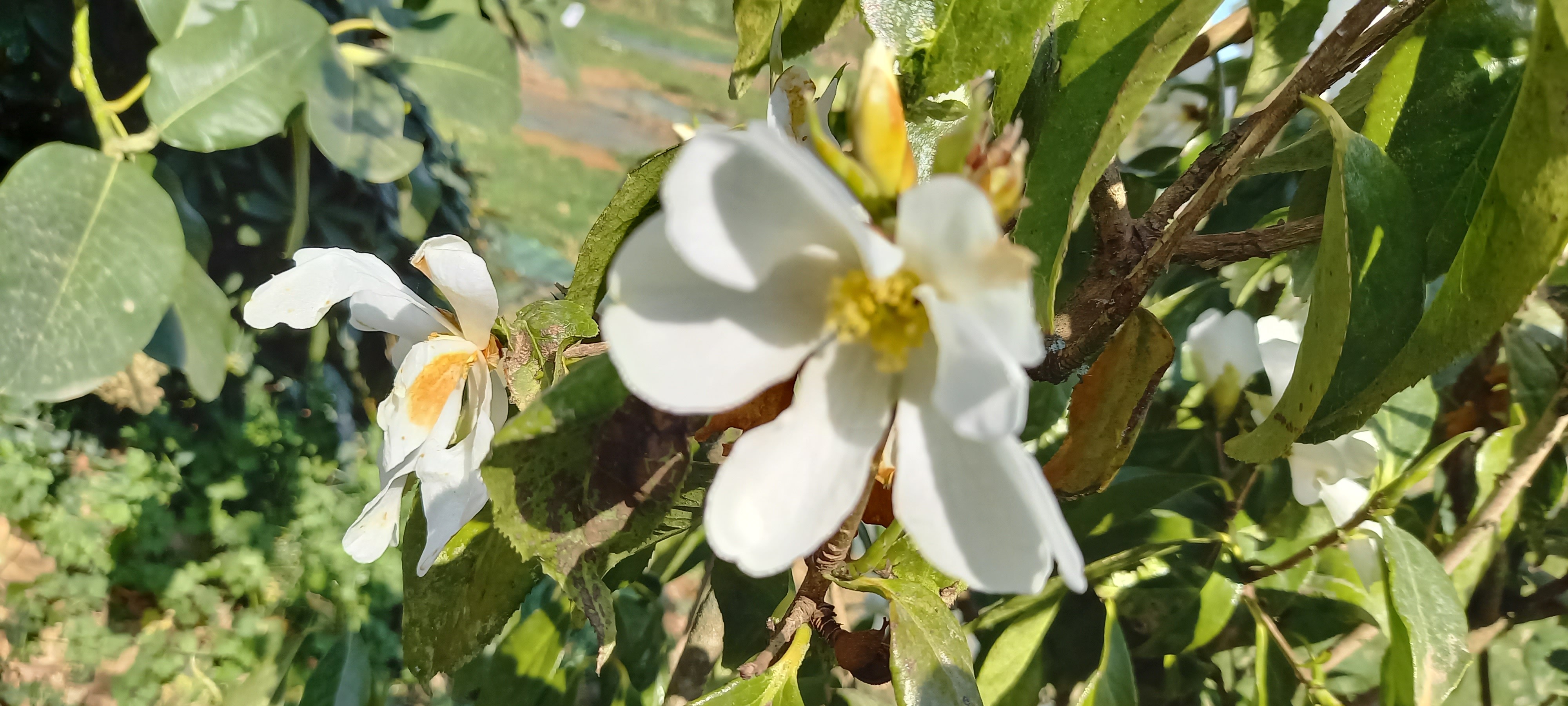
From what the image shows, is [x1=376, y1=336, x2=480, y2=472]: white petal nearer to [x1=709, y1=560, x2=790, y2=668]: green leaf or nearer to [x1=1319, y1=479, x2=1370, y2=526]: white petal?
[x1=709, y1=560, x2=790, y2=668]: green leaf

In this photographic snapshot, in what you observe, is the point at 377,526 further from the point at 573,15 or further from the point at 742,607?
the point at 573,15

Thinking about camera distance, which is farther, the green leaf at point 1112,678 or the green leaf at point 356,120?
the green leaf at point 356,120

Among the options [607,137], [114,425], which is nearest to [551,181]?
[607,137]

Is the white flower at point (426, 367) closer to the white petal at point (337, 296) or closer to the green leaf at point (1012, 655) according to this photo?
the white petal at point (337, 296)

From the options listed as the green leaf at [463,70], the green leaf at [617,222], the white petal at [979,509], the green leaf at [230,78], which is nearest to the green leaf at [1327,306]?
the white petal at [979,509]

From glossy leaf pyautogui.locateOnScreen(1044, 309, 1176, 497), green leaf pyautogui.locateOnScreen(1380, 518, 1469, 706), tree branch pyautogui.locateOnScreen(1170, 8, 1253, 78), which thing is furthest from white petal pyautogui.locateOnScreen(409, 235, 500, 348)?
green leaf pyautogui.locateOnScreen(1380, 518, 1469, 706)

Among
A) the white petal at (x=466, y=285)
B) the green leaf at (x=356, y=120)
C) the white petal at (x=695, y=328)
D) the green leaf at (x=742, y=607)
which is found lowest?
the green leaf at (x=742, y=607)

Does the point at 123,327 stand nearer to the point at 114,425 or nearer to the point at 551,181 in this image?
the point at 114,425
